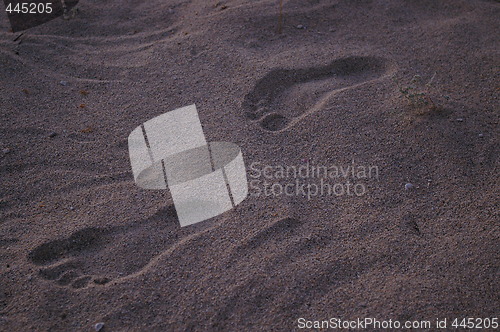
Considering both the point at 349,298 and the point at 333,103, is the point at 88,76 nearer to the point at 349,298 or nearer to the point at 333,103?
the point at 333,103

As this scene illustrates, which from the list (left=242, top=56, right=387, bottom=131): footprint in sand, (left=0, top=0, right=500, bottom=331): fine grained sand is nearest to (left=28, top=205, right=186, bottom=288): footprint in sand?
(left=0, top=0, right=500, bottom=331): fine grained sand

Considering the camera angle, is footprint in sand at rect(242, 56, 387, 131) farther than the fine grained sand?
Yes

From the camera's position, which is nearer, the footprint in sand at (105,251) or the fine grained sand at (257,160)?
the fine grained sand at (257,160)

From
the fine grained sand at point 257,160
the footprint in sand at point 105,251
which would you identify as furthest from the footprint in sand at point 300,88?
the footprint in sand at point 105,251

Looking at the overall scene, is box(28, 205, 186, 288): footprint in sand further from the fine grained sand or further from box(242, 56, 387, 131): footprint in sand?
box(242, 56, 387, 131): footprint in sand

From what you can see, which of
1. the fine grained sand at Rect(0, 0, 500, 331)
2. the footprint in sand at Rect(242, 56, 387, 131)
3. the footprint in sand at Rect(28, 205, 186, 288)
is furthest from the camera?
the footprint in sand at Rect(242, 56, 387, 131)

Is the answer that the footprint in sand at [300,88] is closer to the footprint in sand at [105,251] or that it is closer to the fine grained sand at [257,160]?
the fine grained sand at [257,160]

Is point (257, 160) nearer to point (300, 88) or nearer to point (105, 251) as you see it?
point (300, 88)
